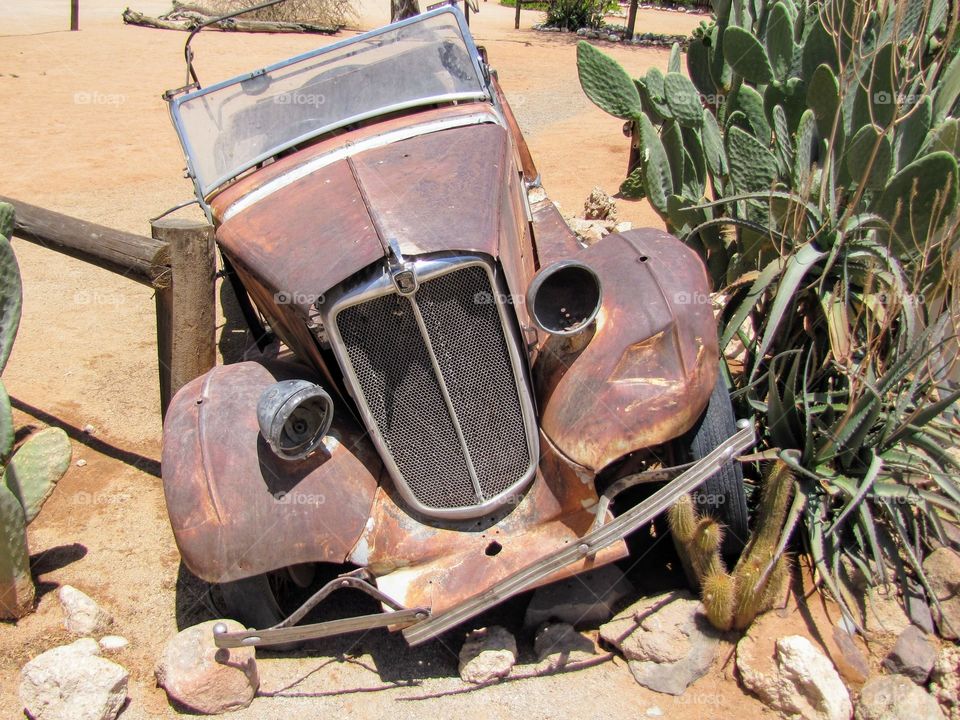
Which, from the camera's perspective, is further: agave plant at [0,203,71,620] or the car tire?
agave plant at [0,203,71,620]

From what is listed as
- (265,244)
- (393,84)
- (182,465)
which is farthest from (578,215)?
(182,465)

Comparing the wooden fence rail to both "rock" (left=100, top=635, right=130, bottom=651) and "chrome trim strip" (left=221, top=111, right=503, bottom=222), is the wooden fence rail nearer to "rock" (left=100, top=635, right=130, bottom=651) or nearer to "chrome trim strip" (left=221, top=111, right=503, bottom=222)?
"chrome trim strip" (left=221, top=111, right=503, bottom=222)

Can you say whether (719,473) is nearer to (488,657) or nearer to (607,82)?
(488,657)

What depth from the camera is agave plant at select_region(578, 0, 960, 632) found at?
352 centimetres

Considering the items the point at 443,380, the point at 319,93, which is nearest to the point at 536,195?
the point at 319,93

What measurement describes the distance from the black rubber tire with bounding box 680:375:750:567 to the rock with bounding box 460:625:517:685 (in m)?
1.03

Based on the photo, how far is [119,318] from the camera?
21.6 feet

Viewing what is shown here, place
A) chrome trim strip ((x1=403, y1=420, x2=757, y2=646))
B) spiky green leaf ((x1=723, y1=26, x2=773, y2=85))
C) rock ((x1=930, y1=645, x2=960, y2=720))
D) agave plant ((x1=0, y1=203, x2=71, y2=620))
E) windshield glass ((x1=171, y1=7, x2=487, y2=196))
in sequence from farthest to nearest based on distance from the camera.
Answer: spiky green leaf ((x1=723, y1=26, x2=773, y2=85)) → windshield glass ((x1=171, y1=7, x2=487, y2=196)) → agave plant ((x1=0, y1=203, x2=71, y2=620)) → rock ((x1=930, y1=645, x2=960, y2=720)) → chrome trim strip ((x1=403, y1=420, x2=757, y2=646))

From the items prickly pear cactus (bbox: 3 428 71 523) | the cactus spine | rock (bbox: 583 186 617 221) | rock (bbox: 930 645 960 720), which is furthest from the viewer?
rock (bbox: 583 186 617 221)

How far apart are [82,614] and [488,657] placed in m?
1.90

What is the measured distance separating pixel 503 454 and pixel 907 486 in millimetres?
1785

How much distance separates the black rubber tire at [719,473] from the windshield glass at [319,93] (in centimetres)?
228

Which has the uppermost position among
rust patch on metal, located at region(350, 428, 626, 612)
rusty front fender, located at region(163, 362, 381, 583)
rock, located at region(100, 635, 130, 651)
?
rusty front fender, located at region(163, 362, 381, 583)

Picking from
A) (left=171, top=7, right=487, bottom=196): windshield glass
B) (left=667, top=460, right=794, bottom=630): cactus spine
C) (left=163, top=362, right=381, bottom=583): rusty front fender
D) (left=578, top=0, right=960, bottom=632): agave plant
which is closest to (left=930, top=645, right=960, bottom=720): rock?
(left=578, top=0, right=960, bottom=632): agave plant
